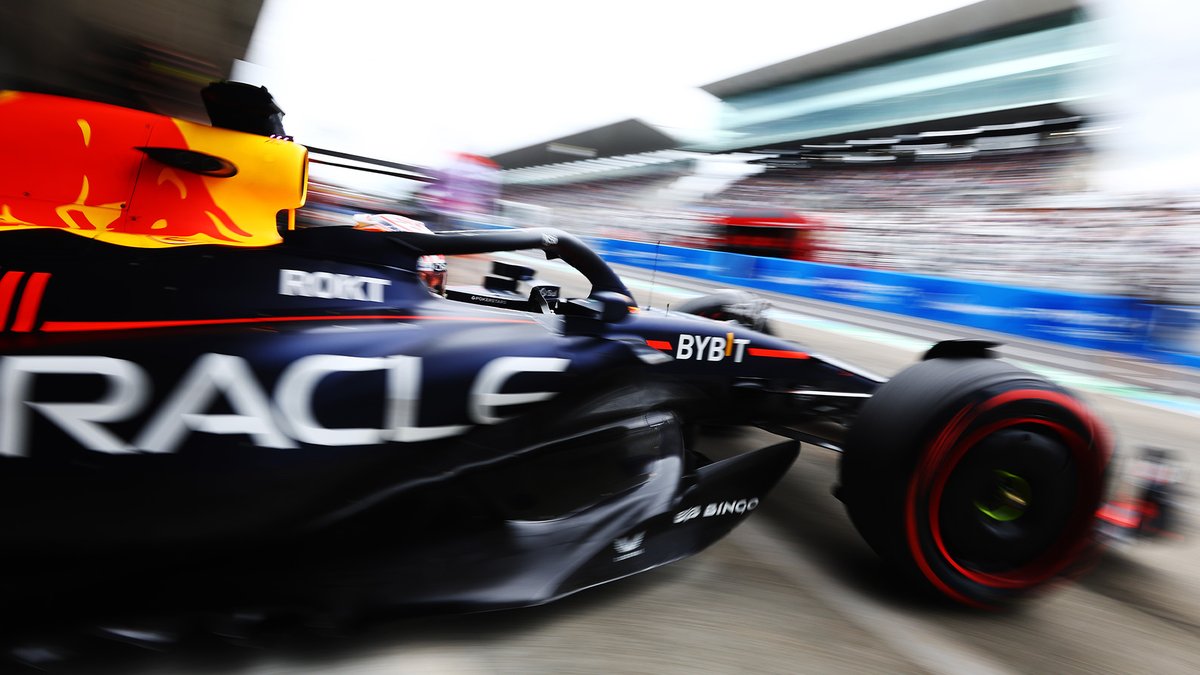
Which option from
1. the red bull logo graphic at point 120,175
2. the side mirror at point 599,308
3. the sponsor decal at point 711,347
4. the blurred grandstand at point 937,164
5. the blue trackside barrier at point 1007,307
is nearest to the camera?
the side mirror at point 599,308

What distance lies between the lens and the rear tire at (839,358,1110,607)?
5.93 feet

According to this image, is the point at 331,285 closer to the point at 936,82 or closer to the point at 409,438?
the point at 409,438


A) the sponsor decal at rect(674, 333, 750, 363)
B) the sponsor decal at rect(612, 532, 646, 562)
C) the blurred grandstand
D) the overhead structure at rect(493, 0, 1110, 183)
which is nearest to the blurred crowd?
the blurred grandstand

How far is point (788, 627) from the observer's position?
1.77m

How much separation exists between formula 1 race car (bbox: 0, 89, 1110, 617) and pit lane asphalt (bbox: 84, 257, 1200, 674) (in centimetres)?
12

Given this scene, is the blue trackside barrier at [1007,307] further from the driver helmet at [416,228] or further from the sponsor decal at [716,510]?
the sponsor decal at [716,510]

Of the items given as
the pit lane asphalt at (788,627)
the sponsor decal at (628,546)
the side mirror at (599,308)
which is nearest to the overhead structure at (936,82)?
the pit lane asphalt at (788,627)

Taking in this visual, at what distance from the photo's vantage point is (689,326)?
216cm

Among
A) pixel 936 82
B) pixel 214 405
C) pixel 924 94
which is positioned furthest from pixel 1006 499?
pixel 924 94

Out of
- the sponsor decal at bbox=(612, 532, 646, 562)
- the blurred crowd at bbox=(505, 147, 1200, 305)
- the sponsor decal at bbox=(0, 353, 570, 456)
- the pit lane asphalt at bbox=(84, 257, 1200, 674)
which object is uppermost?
the blurred crowd at bbox=(505, 147, 1200, 305)

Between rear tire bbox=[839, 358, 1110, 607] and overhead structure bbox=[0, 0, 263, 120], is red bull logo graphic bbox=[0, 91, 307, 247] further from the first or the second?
overhead structure bbox=[0, 0, 263, 120]

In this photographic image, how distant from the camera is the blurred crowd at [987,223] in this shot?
30.2 ft

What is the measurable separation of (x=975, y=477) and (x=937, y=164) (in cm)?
2167

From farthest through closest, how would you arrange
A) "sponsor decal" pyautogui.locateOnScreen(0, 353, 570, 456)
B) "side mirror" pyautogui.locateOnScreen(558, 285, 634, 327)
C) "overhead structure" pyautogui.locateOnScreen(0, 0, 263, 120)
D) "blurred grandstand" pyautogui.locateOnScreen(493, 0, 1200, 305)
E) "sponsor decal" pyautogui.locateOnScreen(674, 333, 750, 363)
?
"blurred grandstand" pyautogui.locateOnScreen(493, 0, 1200, 305) → "overhead structure" pyautogui.locateOnScreen(0, 0, 263, 120) → "sponsor decal" pyautogui.locateOnScreen(674, 333, 750, 363) → "side mirror" pyautogui.locateOnScreen(558, 285, 634, 327) → "sponsor decal" pyautogui.locateOnScreen(0, 353, 570, 456)
